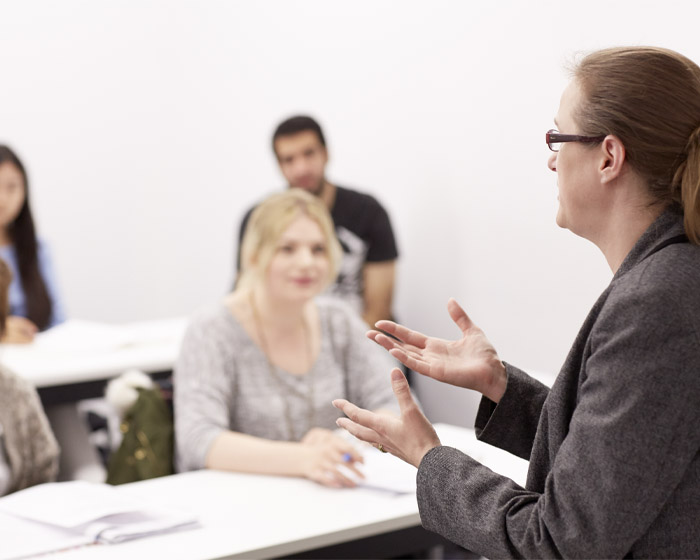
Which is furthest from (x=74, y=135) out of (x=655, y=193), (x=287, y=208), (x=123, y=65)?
(x=655, y=193)

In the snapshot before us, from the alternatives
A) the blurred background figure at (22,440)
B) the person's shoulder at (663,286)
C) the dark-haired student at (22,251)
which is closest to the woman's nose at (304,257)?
the blurred background figure at (22,440)

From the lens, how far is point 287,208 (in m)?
2.70

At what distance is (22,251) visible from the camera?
4.23 m

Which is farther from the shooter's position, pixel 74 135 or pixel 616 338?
pixel 74 135

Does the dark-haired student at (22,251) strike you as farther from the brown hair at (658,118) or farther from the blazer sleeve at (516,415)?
the brown hair at (658,118)

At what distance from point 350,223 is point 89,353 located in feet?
4.22

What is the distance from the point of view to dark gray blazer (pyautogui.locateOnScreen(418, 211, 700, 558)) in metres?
1.01

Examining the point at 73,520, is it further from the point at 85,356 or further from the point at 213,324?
the point at 85,356

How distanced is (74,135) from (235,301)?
10.8ft

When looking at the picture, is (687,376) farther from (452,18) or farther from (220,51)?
(220,51)

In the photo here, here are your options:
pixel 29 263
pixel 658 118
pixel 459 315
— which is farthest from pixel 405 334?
pixel 29 263

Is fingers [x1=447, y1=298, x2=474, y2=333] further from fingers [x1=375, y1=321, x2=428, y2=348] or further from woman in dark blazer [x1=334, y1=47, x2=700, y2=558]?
woman in dark blazer [x1=334, y1=47, x2=700, y2=558]

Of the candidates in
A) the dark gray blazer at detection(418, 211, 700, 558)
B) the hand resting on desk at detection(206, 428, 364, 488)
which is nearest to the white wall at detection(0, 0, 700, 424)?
the hand resting on desk at detection(206, 428, 364, 488)

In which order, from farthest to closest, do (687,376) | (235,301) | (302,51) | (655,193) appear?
1. (302,51)
2. (235,301)
3. (655,193)
4. (687,376)
